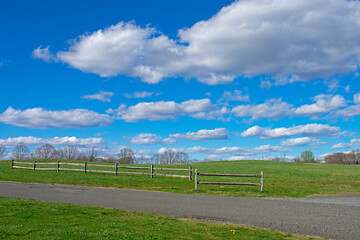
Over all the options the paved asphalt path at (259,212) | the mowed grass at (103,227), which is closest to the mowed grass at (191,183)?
the paved asphalt path at (259,212)

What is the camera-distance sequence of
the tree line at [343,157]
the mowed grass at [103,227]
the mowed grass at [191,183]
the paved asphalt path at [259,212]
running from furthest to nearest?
1. the tree line at [343,157]
2. the mowed grass at [191,183]
3. the paved asphalt path at [259,212]
4. the mowed grass at [103,227]

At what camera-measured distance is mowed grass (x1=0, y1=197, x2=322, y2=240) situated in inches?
282

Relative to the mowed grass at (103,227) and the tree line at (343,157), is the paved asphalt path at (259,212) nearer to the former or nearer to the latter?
the mowed grass at (103,227)

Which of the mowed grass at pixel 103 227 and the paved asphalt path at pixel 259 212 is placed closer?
the mowed grass at pixel 103 227

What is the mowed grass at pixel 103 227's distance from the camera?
23.5 feet

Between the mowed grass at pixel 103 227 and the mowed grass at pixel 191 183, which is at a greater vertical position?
the mowed grass at pixel 103 227

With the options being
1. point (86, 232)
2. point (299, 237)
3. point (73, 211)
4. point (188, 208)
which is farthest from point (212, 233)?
point (73, 211)

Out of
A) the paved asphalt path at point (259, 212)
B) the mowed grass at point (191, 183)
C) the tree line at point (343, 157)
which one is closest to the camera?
the paved asphalt path at point (259, 212)

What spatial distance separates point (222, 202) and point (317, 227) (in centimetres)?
518

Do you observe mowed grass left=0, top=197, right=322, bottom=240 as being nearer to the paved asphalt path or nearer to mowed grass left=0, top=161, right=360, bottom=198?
the paved asphalt path

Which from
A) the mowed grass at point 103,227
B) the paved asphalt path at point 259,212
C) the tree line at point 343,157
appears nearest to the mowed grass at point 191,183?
the paved asphalt path at point 259,212

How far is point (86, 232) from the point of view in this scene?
7.37 m

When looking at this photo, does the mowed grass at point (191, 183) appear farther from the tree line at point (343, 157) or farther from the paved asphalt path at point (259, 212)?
the tree line at point (343, 157)

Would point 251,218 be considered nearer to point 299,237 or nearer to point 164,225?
point 299,237
